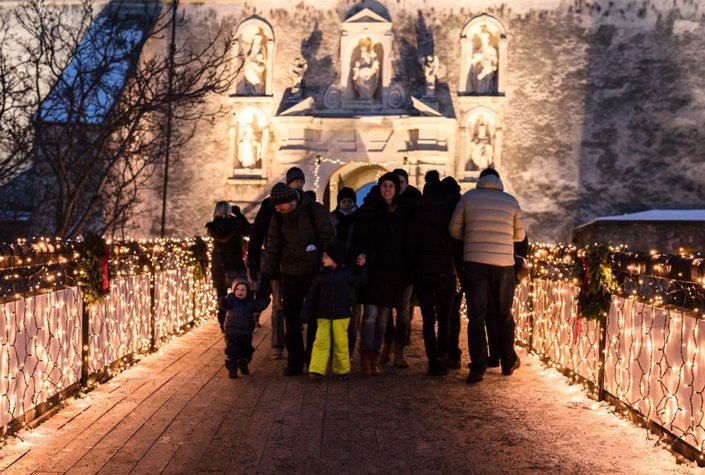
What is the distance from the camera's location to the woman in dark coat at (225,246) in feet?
41.9

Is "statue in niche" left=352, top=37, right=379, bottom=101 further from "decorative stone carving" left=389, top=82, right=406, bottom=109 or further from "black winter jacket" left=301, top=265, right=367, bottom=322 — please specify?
"black winter jacket" left=301, top=265, right=367, bottom=322

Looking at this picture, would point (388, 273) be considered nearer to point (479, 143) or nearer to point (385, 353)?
point (385, 353)

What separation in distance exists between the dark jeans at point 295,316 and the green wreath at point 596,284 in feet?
8.92

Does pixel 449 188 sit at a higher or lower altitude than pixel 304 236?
higher

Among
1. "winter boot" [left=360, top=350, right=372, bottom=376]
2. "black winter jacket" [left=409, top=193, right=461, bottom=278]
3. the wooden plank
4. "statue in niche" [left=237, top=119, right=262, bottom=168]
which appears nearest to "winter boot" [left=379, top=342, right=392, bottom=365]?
"winter boot" [left=360, top=350, right=372, bottom=376]

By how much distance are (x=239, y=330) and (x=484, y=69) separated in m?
17.1

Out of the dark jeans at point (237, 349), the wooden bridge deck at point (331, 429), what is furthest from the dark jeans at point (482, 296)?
the dark jeans at point (237, 349)

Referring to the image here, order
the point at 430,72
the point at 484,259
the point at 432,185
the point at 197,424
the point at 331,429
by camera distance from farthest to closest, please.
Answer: the point at 430,72 < the point at 432,185 < the point at 484,259 < the point at 197,424 < the point at 331,429

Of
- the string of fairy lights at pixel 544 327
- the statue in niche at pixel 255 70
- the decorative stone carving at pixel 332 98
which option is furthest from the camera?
the statue in niche at pixel 255 70

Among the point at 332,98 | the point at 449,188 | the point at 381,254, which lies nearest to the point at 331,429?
the point at 381,254

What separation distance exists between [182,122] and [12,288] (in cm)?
2014

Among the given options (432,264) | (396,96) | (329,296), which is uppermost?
(396,96)

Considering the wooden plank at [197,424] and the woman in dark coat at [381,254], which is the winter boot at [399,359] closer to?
the woman in dark coat at [381,254]

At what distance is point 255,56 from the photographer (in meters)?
25.7
